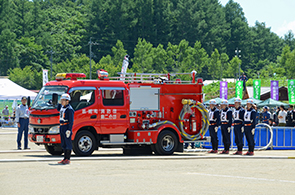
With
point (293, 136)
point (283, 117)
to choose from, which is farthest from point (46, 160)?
point (283, 117)

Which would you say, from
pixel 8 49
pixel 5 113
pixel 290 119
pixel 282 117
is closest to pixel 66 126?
pixel 290 119

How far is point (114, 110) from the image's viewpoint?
57.3 ft

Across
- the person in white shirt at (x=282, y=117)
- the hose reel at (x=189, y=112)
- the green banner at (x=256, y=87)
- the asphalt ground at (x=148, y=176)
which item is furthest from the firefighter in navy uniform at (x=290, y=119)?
the green banner at (x=256, y=87)

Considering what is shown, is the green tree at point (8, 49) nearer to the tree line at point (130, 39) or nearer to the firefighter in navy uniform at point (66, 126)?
the tree line at point (130, 39)

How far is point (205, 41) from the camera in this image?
131125 millimetres

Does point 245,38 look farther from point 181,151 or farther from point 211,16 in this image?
point 181,151

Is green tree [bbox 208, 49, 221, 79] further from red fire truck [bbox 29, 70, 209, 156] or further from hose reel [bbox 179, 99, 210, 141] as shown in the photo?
hose reel [bbox 179, 99, 210, 141]

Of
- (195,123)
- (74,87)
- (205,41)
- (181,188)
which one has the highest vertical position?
(205,41)

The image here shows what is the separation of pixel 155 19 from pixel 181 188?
120823 mm

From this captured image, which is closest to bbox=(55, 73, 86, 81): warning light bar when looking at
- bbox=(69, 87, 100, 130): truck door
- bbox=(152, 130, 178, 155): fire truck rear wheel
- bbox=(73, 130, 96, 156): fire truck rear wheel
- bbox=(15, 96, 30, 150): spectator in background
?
bbox=(69, 87, 100, 130): truck door

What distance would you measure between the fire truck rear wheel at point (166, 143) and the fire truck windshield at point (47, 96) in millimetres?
3549

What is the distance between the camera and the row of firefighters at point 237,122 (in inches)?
736

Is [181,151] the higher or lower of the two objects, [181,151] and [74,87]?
the lower

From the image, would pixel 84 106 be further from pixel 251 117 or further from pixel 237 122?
pixel 251 117
